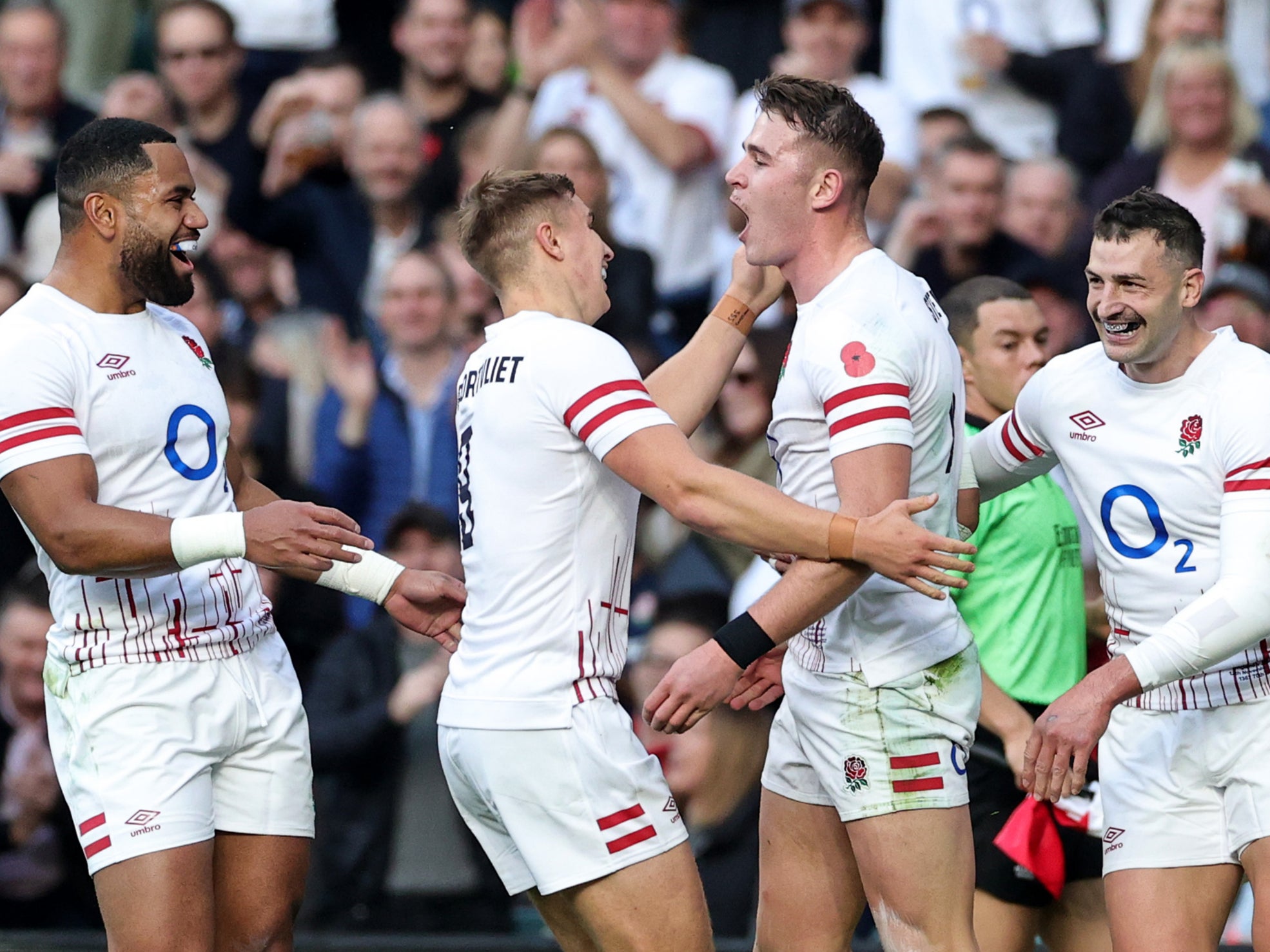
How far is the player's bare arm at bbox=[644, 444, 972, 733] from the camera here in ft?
13.1

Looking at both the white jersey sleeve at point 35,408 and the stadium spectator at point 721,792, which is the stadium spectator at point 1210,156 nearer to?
the stadium spectator at point 721,792

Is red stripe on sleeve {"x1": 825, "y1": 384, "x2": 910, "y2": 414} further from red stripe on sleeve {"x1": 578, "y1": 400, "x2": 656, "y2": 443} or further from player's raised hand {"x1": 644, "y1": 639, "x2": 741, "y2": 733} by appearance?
player's raised hand {"x1": 644, "y1": 639, "x2": 741, "y2": 733}

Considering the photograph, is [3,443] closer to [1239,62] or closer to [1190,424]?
[1190,424]

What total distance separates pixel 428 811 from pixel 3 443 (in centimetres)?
387

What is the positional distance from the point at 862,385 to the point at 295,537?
4.51 ft

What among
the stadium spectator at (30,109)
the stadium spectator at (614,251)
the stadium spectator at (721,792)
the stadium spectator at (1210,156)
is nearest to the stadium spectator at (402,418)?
the stadium spectator at (614,251)

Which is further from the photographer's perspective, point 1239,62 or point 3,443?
point 1239,62

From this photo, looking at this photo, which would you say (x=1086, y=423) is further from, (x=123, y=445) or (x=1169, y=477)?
(x=123, y=445)

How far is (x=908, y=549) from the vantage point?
3881 mm

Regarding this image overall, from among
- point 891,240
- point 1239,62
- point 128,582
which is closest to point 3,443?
point 128,582

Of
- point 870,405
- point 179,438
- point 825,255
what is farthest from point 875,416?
point 179,438

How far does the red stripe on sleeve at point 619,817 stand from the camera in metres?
4.00

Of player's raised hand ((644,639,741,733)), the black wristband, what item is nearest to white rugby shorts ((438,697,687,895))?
player's raised hand ((644,639,741,733))

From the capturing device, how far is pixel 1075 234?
8.17 meters
